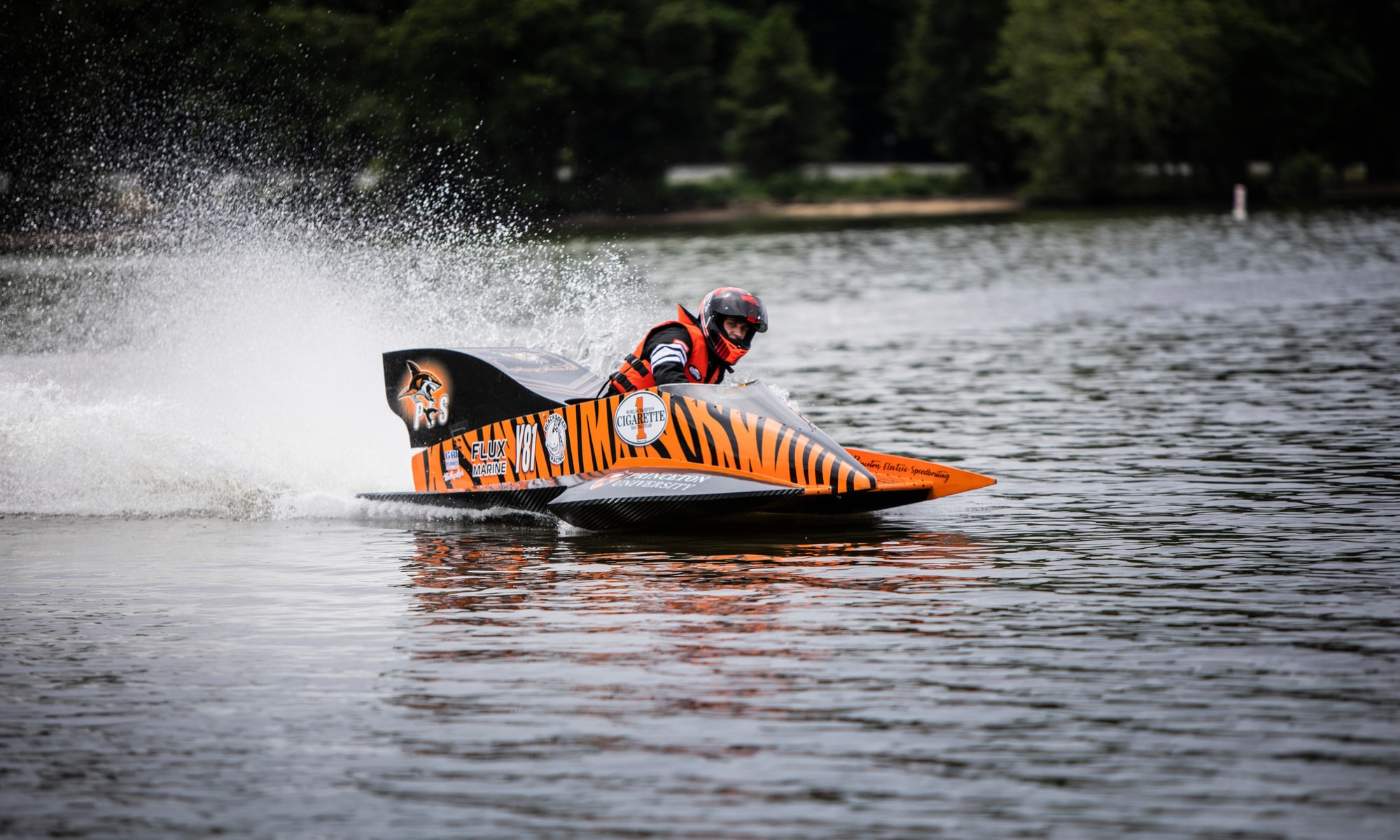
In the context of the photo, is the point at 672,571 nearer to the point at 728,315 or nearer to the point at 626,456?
the point at 626,456

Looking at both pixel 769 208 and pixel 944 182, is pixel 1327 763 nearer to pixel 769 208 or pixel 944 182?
pixel 769 208

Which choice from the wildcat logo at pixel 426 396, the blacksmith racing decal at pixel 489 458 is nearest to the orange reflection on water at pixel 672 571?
the blacksmith racing decal at pixel 489 458

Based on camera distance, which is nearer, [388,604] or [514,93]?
[388,604]

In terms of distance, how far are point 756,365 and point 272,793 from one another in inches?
563

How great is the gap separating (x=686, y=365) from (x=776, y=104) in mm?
61097

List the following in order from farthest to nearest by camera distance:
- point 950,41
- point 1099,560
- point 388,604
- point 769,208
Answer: point 950,41 → point 769,208 → point 1099,560 → point 388,604

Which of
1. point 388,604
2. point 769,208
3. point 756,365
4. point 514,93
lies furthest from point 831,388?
point 769,208

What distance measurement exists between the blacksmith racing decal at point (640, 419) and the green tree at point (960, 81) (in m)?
61.7

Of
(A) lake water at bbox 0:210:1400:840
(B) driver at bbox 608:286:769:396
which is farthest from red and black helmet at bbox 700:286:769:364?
(A) lake water at bbox 0:210:1400:840

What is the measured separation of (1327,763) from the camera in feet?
17.3

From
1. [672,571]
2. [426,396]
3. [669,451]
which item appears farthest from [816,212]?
[672,571]

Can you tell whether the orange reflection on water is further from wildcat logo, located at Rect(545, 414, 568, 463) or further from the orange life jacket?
the orange life jacket

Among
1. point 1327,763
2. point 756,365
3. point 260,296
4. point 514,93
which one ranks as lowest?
point 1327,763

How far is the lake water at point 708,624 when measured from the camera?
5.18 meters
